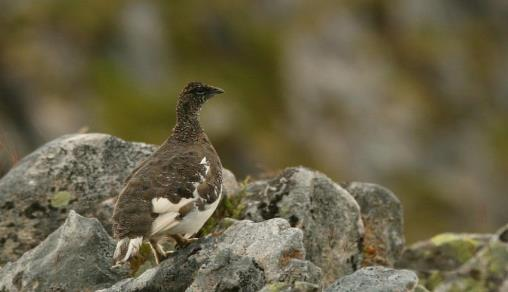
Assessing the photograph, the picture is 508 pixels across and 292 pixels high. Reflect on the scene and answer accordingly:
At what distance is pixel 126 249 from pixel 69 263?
1.52m

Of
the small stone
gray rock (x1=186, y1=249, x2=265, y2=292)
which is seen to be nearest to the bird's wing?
gray rock (x1=186, y1=249, x2=265, y2=292)

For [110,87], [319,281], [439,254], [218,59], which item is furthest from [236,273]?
[218,59]

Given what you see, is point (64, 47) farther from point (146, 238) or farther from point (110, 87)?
point (146, 238)

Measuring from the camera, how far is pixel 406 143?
171 ft

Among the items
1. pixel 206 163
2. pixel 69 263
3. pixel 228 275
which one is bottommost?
pixel 69 263

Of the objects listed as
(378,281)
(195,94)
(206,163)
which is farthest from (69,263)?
(378,281)

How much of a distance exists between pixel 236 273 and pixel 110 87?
127 ft

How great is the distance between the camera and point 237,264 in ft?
37.0

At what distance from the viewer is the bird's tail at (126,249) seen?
11516 millimetres

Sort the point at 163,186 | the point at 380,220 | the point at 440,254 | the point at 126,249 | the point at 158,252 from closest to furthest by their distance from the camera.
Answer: the point at 126,249, the point at 163,186, the point at 158,252, the point at 380,220, the point at 440,254

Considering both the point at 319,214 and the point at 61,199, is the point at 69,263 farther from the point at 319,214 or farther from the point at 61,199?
the point at 319,214

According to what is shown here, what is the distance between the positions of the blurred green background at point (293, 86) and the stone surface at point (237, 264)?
31.4 metres

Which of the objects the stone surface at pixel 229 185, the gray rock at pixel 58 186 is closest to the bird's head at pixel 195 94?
the stone surface at pixel 229 185

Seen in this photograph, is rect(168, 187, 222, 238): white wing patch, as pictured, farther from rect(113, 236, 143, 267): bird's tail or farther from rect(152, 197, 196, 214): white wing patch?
rect(113, 236, 143, 267): bird's tail
